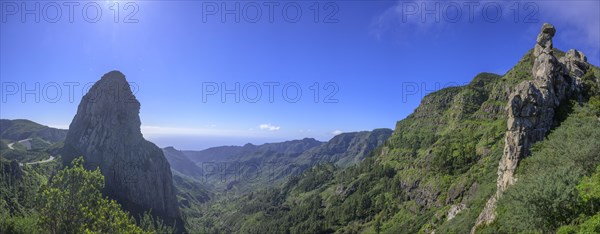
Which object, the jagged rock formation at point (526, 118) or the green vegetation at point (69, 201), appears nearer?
the green vegetation at point (69, 201)

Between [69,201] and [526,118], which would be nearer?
[69,201]

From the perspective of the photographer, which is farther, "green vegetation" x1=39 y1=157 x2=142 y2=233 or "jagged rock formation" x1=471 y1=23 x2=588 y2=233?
"jagged rock formation" x1=471 y1=23 x2=588 y2=233

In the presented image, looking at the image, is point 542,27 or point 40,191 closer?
point 40,191

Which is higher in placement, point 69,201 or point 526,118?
point 526,118

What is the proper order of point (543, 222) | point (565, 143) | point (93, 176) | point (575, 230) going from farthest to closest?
point (93, 176), point (565, 143), point (543, 222), point (575, 230)

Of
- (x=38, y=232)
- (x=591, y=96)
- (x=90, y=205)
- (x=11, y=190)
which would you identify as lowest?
(x=11, y=190)

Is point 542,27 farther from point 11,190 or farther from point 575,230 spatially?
point 11,190

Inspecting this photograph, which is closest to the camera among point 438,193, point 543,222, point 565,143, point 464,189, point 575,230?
point 575,230

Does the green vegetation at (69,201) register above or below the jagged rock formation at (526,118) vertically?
below

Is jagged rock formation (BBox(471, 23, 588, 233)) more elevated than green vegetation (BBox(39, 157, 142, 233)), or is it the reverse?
jagged rock formation (BBox(471, 23, 588, 233))

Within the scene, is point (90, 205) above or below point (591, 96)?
below

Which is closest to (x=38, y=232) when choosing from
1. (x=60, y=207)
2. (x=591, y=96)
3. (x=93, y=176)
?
(x=60, y=207)
